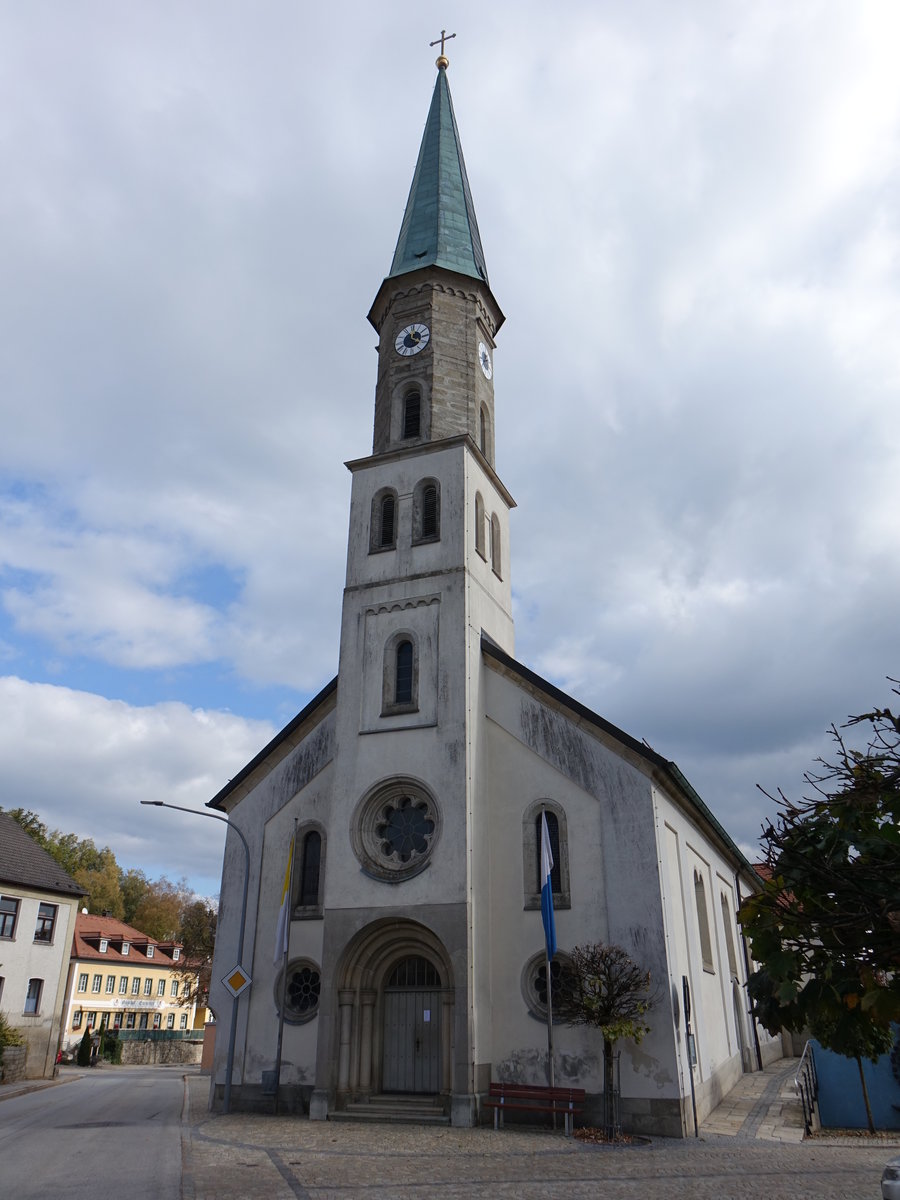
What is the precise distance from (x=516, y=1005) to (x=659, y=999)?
3032mm

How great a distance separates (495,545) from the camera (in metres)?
25.0

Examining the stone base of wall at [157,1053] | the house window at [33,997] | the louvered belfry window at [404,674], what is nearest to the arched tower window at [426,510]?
the louvered belfry window at [404,674]

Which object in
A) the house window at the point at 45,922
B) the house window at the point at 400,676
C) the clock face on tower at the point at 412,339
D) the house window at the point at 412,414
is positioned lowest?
the house window at the point at 45,922

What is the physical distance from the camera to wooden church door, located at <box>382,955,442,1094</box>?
61.5 feet

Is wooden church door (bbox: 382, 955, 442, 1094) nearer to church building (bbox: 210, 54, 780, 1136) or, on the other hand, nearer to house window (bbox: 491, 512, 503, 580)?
church building (bbox: 210, 54, 780, 1136)

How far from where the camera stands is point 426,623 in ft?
71.1

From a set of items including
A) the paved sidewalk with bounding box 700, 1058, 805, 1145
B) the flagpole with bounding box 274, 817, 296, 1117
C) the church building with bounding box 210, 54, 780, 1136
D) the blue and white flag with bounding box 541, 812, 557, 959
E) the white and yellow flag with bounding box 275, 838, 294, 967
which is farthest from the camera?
the white and yellow flag with bounding box 275, 838, 294, 967

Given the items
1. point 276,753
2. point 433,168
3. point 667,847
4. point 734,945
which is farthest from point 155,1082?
point 433,168

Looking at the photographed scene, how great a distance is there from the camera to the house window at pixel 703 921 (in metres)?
23.8

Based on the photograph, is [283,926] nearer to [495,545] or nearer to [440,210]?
[495,545]

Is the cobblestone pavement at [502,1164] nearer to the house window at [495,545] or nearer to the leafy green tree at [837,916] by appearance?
the leafy green tree at [837,916]

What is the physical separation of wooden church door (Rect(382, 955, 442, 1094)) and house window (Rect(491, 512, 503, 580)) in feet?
34.2

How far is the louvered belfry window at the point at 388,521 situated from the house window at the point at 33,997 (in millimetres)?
24877

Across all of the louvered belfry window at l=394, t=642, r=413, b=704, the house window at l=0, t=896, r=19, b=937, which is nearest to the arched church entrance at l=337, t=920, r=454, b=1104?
the louvered belfry window at l=394, t=642, r=413, b=704
